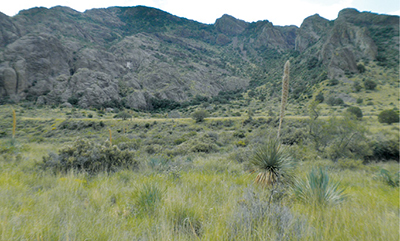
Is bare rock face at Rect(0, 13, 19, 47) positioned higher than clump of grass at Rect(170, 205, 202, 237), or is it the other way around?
bare rock face at Rect(0, 13, 19, 47)

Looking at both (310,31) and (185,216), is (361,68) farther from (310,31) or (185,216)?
(185,216)

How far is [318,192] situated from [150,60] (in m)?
114

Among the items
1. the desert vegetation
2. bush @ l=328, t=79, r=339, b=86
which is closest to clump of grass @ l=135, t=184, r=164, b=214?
the desert vegetation

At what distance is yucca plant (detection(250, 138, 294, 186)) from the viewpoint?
5.32 metres

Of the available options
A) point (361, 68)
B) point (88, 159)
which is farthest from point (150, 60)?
point (88, 159)

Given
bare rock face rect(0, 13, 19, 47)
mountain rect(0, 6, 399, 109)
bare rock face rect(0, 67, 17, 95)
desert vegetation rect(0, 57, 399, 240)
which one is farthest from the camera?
bare rock face rect(0, 13, 19, 47)

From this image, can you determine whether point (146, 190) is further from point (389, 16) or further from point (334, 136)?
point (389, 16)

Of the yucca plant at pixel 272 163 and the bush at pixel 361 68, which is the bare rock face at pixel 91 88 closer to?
the yucca plant at pixel 272 163

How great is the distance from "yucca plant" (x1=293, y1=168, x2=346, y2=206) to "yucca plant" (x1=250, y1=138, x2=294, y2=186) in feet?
4.00

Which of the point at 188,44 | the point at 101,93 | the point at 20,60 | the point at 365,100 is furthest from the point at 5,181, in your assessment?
the point at 188,44

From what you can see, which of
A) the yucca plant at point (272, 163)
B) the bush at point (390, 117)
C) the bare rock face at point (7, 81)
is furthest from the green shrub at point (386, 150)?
the bare rock face at point (7, 81)

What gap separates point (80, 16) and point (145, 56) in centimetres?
8092

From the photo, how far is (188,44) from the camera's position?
143500 mm

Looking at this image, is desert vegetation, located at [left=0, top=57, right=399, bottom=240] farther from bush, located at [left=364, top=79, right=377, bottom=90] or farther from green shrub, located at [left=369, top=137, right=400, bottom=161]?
bush, located at [left=364, top=79, right=377, bottom=90]
